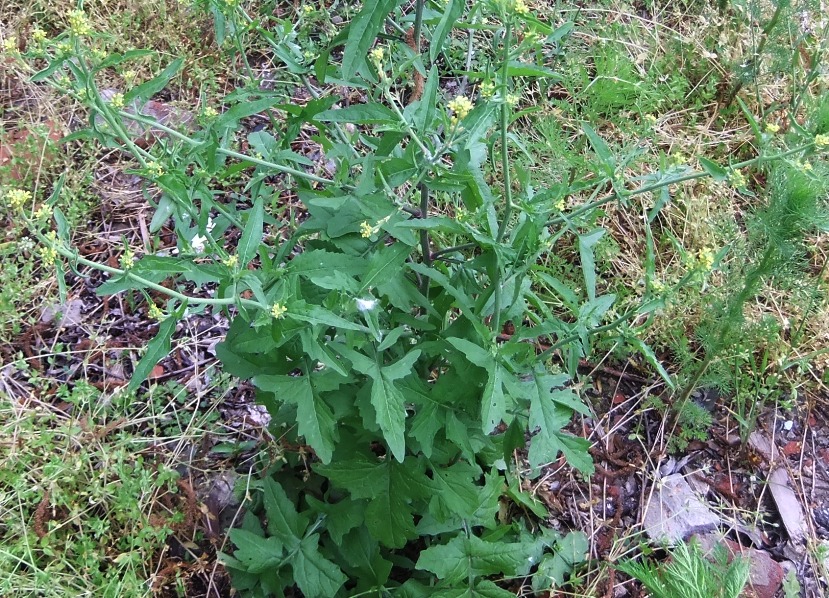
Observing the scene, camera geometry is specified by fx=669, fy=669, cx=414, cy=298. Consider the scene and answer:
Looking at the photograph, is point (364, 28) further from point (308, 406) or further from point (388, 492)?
point (388, 492)

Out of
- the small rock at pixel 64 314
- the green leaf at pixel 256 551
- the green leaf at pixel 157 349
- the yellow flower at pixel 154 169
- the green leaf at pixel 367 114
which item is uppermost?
the green leaf at pixel 367 114

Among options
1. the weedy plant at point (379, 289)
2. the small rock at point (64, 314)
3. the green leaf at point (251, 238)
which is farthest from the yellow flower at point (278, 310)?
the small rock at point (64, 314)

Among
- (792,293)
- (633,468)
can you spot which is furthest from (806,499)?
(792,293)

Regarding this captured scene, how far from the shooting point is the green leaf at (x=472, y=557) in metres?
2.26

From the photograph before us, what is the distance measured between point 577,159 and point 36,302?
2889 mm

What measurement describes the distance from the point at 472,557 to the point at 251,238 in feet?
4.43

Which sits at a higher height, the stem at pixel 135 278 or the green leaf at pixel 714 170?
the green leaf at pixel 714 170

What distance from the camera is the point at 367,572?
7.89 feet

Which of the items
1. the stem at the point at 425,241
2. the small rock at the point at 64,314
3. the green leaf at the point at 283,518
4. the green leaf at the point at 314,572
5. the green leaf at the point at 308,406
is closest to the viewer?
the green leaf at the point at 308,406

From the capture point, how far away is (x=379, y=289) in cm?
195

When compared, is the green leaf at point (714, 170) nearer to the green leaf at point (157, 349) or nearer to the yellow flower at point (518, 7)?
the yellow flower at point (518, 7)

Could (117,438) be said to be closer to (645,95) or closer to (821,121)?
(821,121)

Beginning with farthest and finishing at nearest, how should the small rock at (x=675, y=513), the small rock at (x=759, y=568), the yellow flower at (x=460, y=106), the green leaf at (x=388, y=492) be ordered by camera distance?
the small rock at (x=675, y=513), the small rock at (x=759, y=568), the green leaf at (x=388, y=492), the yellow flower at (x=460, y=106)

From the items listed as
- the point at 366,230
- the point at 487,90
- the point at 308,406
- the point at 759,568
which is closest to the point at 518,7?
the point at 487,90
